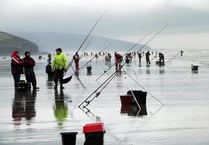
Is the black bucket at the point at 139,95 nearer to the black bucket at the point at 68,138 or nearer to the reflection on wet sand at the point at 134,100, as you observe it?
the reflection on wet sand at the point at 134,100

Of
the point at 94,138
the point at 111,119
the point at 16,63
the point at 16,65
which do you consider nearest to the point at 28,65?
the point at 16,63

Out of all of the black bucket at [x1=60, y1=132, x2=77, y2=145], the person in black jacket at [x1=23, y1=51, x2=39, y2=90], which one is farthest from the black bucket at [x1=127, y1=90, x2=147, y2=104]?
the person in black jacket at [x1=23, y1=51, x2=39, y2=90]

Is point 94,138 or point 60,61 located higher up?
point 60,61

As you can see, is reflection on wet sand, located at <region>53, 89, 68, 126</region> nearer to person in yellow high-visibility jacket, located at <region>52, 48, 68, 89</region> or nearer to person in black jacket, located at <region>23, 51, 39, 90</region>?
person in yellow high-visibility jacket, located at <region>52, 48, 68, 89</region>

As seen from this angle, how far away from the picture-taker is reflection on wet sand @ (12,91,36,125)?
15770 mm

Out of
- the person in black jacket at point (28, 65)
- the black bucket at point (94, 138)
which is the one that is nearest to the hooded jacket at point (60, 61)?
the person in black jacket at point (28, 65)

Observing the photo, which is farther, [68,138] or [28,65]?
[28,65]

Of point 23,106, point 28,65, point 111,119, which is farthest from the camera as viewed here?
point 28,65

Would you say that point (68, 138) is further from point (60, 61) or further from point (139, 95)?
A: point (60, 61)

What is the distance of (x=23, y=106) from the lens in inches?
757

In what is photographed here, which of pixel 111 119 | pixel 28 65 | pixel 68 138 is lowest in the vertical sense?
pixel 68 138

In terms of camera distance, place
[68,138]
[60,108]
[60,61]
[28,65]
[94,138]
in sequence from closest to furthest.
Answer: [94,138]
[68,138]
[60,108]
[28,65]
[60,61]

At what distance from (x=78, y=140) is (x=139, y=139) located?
117 centimetres

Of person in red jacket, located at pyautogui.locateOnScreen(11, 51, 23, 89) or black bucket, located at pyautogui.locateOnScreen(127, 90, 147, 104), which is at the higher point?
person in red jacket, located at pyautogui.locateOnScreen(11, 51, 23, 89)
